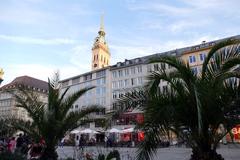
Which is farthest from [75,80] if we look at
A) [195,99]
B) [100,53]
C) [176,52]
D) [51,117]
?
[195,99]

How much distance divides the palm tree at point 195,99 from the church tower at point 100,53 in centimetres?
9894

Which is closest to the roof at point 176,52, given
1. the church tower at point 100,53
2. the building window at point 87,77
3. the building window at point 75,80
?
the building window at point 87,77

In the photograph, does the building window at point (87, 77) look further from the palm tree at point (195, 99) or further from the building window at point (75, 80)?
the palm tree at point (195, 99)

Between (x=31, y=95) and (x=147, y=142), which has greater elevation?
(x=31, y=95)

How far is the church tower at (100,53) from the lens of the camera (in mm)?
107750

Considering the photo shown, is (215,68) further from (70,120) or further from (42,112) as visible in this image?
(42,112)

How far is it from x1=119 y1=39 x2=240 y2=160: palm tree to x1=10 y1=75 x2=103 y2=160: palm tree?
4758 mm

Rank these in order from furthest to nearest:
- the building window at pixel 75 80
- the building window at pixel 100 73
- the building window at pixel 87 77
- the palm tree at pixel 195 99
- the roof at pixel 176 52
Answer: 1. the building window at pixel 75 80
2. the building window at pixel 87 77
3. the building window at pixel 100 73
4. the roof at pixel 176 52
5. the palm tree at pixel 195 99

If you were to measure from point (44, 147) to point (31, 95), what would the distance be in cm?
243

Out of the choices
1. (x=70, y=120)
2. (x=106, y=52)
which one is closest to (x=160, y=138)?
(x=70, y=120)

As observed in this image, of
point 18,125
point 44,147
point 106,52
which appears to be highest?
point 106,52

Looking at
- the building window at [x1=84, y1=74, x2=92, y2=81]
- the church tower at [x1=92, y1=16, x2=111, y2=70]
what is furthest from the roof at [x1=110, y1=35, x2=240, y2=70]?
the church tower at [x1=92, y1=16, x2=111, y2=70]

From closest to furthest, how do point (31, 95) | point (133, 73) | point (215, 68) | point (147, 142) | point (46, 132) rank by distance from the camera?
point (147, 142)
point (215, 68)
point (46, 132)
point (31, 95)
point (133, 73)

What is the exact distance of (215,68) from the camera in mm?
7445
